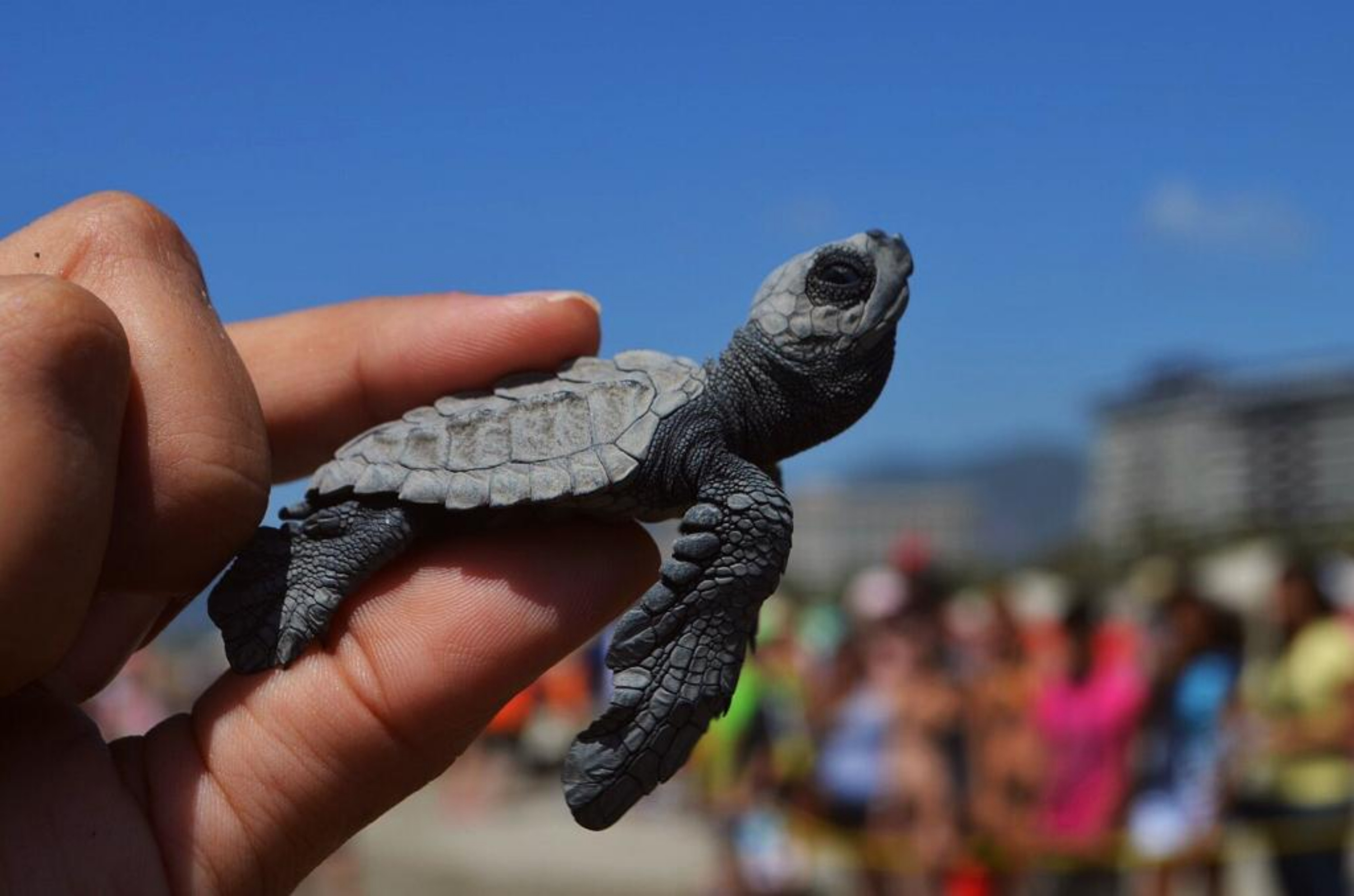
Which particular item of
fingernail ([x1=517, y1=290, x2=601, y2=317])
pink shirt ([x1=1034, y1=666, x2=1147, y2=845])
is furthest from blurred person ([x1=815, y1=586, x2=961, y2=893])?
fingernail ([x1=517, y1=290, x2=601, y2=317])

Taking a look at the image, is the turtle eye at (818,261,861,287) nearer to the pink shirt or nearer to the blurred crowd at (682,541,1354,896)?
the blurred crowd at (682,541,1354,896)

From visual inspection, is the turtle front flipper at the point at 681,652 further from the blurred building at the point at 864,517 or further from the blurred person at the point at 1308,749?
the blurred building at the point at 864,517

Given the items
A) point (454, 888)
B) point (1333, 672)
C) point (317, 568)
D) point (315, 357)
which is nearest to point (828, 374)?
point (317, 568)

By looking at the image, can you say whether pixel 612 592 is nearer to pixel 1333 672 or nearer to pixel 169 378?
pixel 169 378

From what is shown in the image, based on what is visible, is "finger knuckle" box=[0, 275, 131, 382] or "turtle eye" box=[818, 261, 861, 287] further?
"turtle eye" box=[818, 261, 861, 287]

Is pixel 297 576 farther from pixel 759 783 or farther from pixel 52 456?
pixel 759 783

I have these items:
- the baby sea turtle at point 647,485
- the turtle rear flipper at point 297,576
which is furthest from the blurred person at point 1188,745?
the turtle rear flipper at point 297,576

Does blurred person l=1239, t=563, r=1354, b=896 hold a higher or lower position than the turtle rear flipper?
lower
